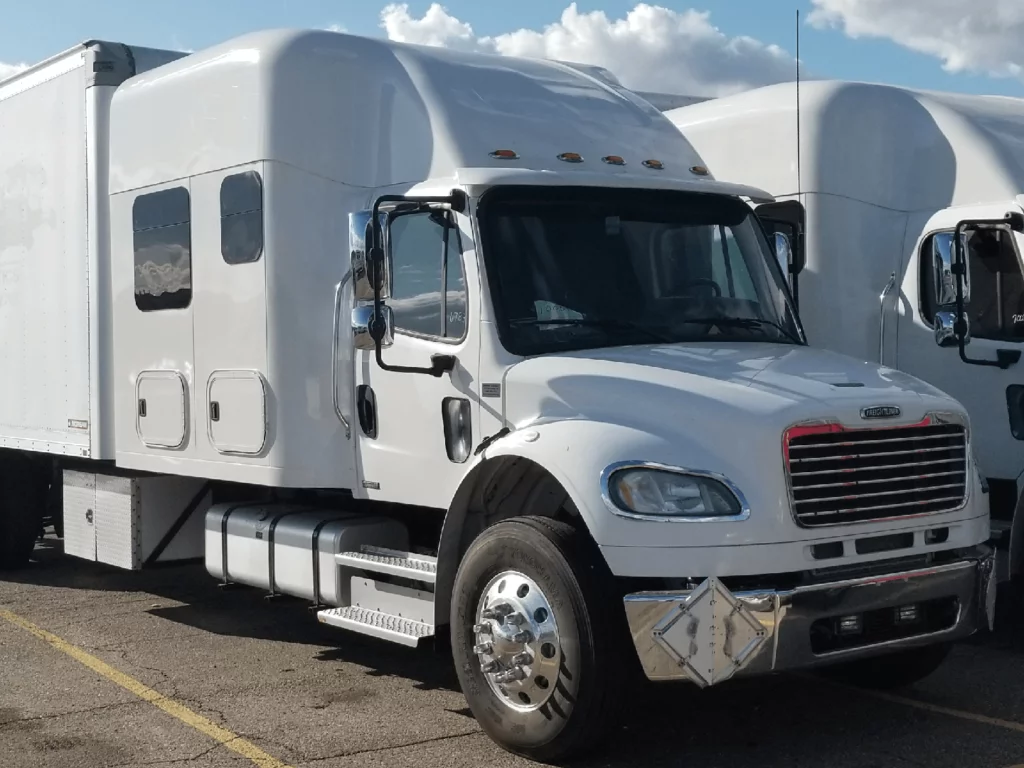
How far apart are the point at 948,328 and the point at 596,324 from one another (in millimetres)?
2444

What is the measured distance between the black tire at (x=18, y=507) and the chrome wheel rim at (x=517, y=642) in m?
6.06

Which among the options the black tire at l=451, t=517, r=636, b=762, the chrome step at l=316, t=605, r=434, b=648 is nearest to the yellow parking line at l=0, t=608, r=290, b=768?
the chrome step at l=316, t=605, r=434, b=648

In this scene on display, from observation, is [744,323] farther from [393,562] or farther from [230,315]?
[230,315]

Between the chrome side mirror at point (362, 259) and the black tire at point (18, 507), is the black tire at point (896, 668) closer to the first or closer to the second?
the chrome side mirror at point (362, 259)

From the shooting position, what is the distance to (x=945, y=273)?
26.0ft

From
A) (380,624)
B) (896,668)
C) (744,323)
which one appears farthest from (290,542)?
(896,668)

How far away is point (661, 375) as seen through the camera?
6.07 meters

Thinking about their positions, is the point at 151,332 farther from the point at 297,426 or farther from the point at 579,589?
the point at 579,589

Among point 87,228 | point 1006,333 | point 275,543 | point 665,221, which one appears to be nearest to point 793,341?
point 665,221

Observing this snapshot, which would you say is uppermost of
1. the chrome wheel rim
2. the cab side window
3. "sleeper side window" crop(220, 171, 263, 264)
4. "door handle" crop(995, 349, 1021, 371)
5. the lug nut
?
"sleeper side window" crop(220, 171, 263, 264)

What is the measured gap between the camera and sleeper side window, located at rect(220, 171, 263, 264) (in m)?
7.71

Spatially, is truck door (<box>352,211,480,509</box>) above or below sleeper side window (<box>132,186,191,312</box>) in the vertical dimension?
below

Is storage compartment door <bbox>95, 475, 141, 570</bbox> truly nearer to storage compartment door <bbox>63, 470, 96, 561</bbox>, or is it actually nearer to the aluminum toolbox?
storage compartment door <bbox>63, 470, 96, 561</bbox>

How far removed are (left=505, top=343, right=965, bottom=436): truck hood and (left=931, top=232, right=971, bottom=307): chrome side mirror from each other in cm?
147
